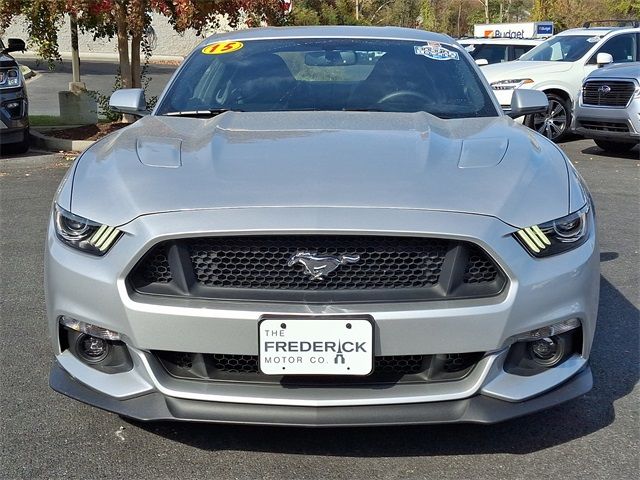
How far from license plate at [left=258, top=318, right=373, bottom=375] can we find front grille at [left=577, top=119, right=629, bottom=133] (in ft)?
28.9

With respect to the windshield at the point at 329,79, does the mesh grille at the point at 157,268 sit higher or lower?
lower

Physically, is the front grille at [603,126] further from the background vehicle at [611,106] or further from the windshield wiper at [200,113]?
the windshield wiper at [200,113]

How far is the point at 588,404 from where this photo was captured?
350 cm

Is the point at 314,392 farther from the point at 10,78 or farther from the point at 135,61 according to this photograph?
the point at 135,61

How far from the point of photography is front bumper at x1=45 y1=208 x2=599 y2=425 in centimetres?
273

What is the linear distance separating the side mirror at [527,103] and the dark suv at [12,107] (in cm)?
761

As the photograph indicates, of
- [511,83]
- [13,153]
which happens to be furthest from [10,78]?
[511,83]

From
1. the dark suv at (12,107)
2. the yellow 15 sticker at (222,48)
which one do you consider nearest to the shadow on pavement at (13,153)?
the dark suv at (12,107)

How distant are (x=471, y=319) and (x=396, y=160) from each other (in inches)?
28.3

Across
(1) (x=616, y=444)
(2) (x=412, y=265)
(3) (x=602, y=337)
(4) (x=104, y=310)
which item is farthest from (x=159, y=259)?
(3) (x=602, y=337)

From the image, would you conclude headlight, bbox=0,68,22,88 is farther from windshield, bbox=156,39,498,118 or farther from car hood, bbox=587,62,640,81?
car hood, bbox=587,62,640,81

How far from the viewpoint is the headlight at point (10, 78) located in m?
10.8

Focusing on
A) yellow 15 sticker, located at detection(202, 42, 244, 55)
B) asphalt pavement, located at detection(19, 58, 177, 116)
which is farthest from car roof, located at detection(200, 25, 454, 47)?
asphalt pavement, located at detection(19, 58, 177, 116)

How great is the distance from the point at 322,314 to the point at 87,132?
1012 cm
